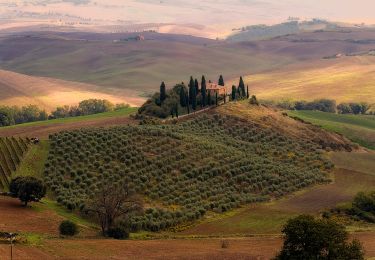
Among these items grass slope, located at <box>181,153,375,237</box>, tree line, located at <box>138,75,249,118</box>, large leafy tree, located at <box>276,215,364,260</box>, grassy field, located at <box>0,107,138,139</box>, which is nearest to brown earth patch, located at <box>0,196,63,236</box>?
grass slope, located at <box>181,153,375,237</box>

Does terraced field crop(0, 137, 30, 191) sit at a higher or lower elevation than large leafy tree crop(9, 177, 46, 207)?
higher

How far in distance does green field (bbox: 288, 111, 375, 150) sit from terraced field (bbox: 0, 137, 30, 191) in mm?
62624

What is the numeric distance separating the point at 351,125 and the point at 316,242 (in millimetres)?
103494

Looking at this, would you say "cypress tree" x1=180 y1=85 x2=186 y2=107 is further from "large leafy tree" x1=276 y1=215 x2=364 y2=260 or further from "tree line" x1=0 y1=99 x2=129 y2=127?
"large leafy tree" x1=276 y1=215 x2=364 y2=260

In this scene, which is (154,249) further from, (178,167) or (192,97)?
(192,97)

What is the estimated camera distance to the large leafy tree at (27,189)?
75.2 metres

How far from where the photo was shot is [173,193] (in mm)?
88688

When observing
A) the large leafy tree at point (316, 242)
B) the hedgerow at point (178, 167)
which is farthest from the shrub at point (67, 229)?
the large leafy tree at point (316, 242)

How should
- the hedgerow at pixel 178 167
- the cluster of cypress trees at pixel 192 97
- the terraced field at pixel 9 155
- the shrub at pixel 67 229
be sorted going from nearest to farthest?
the shrub at pixel 67 229
the terraced field at pixel 9 155
the hedgerow at pixel 178 167
the cluster of cypress trees at pixel 192 97

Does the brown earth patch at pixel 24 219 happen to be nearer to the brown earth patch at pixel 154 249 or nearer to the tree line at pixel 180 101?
the brown earth patch at pixel 154 249

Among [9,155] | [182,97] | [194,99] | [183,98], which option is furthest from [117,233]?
[182,97]

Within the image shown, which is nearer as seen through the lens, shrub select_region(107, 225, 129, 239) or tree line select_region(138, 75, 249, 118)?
shrub select_region(107, 225, 129, 239)

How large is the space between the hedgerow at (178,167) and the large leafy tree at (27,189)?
4.17 metres

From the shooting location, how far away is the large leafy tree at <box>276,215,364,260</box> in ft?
175
